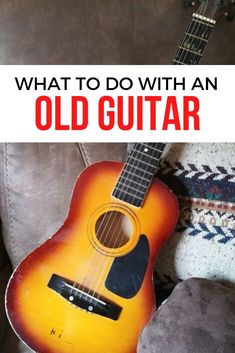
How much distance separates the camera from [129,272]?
84 cm

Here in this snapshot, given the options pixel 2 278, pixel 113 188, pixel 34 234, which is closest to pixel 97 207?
pixel 113 188

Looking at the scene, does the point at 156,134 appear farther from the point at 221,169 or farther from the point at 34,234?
the point at 34,234

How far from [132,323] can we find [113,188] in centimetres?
26

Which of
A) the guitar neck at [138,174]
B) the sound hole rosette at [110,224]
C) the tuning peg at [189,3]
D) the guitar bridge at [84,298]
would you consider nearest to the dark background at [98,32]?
the tuning peg at [189,3]

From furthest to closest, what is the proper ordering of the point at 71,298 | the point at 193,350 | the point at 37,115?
the point at 37,115
the point at 71,298
the point at 193,350

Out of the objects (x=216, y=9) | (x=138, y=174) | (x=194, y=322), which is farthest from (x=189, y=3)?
(x=194, y=322)

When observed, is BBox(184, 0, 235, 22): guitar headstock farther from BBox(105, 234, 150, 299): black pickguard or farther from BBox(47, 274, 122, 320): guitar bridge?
BBox(47, 274, 122, 320): guitar bridge

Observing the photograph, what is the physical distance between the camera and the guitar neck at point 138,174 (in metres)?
0.86

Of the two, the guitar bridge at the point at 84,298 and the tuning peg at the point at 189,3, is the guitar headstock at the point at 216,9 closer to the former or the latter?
the tuning peg at the point at 189,3

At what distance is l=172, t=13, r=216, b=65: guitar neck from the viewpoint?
86 cm

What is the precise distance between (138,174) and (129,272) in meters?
0.19

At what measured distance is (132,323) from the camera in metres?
0.83

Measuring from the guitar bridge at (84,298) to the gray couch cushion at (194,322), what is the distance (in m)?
0.09

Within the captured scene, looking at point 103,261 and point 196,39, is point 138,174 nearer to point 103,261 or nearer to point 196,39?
point 103,261
